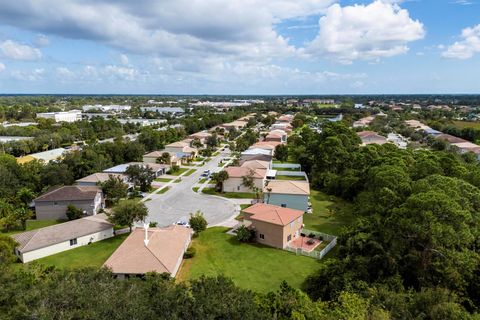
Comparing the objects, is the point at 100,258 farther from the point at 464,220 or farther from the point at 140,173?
the point at 464,220

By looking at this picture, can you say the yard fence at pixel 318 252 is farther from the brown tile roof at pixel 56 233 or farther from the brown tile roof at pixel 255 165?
the brown tile roof at pixel 255 165

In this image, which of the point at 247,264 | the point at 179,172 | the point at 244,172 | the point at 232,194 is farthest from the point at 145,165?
the point at 247,264

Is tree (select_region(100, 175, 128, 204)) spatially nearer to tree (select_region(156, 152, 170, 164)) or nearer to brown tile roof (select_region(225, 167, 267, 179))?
brown tile roof (select_region(225, 167, 267, 179))

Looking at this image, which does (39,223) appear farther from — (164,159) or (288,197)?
(288,197)

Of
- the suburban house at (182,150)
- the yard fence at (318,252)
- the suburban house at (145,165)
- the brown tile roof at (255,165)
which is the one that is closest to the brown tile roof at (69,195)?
the suburban house at (145,165)

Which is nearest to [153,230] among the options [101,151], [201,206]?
[201,206]

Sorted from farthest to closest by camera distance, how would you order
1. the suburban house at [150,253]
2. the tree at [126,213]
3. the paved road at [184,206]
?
the paved road at [184,206] → the tree at [126,213] → the suburban house at [150,253]

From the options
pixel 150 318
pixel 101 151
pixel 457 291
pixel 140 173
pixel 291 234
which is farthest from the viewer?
pixel 101 151

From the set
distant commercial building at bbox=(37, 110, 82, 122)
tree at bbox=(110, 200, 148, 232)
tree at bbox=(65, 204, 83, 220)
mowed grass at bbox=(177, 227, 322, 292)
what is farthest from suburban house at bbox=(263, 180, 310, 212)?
distant commercial building at bbox=(37, 110, 82, 122)
